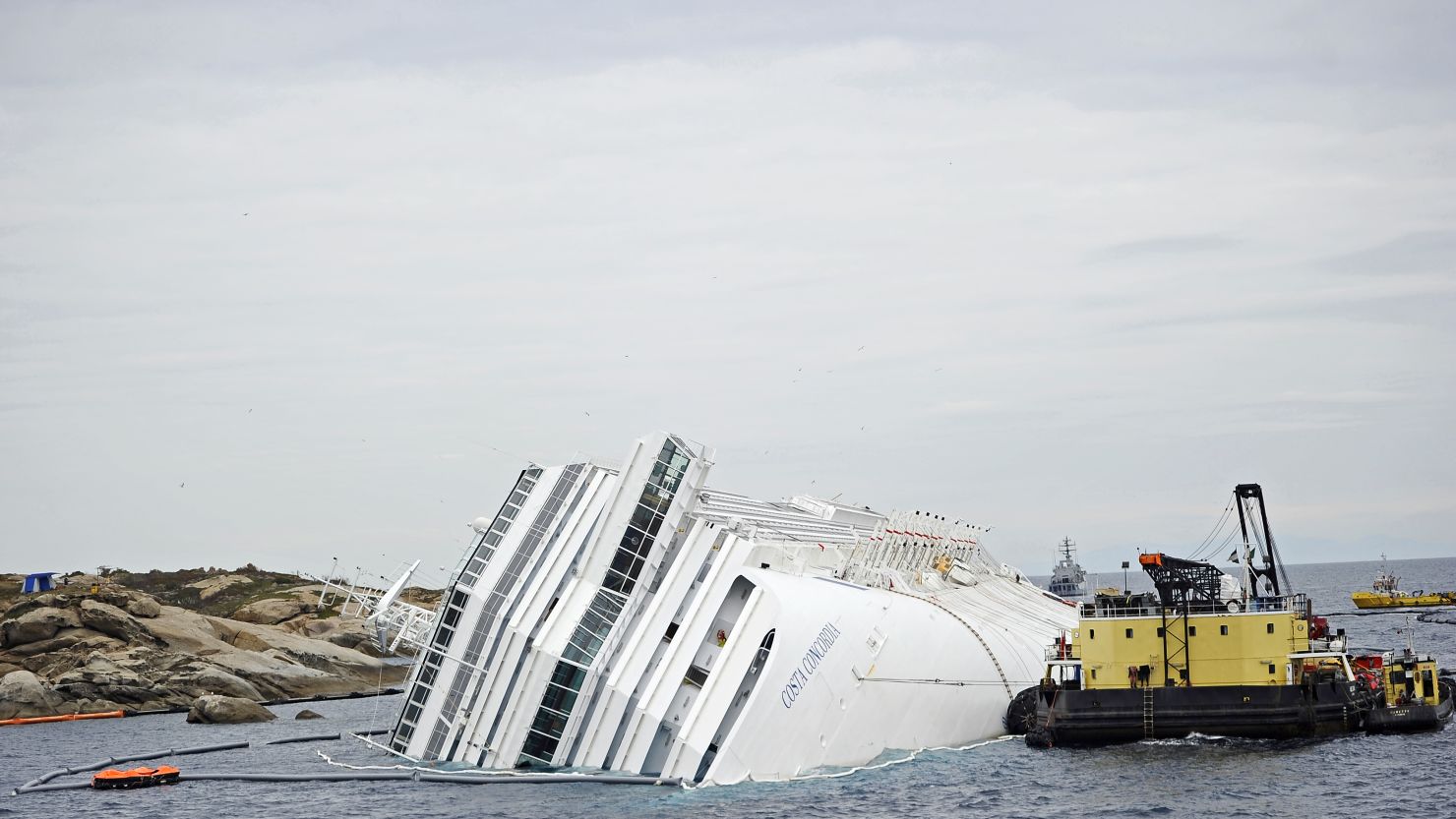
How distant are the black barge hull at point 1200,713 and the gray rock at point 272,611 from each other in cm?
8471

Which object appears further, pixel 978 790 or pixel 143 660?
pixel 143 660

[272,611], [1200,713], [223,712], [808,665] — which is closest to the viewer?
[808,665]

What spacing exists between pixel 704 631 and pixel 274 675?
52708 millimetres

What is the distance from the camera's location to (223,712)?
241ft

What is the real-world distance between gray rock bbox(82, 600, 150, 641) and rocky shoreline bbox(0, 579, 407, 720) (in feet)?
0.19

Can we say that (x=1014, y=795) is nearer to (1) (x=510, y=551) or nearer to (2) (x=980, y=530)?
(1) (x=510, y=551)

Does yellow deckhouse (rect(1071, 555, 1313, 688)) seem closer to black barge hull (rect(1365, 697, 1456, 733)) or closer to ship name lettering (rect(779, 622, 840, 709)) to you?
black barge hull (rect(1365, 697, 1456, 733))

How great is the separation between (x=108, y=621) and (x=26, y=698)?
1115 centimetres

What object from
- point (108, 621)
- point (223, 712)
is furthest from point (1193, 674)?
point (108, 621)

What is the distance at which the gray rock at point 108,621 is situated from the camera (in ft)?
290

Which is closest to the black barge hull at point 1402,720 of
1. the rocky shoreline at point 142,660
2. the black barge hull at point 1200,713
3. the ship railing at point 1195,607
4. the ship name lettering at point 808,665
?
the black barge hull at point 1200,713

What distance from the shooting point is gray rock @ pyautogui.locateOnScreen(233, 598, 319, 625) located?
396 ft

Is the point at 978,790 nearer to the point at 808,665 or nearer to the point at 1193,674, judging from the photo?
the point at 808,665

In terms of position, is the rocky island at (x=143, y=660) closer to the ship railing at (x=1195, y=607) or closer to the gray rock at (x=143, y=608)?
the gray rock at (x=143, y=608)
